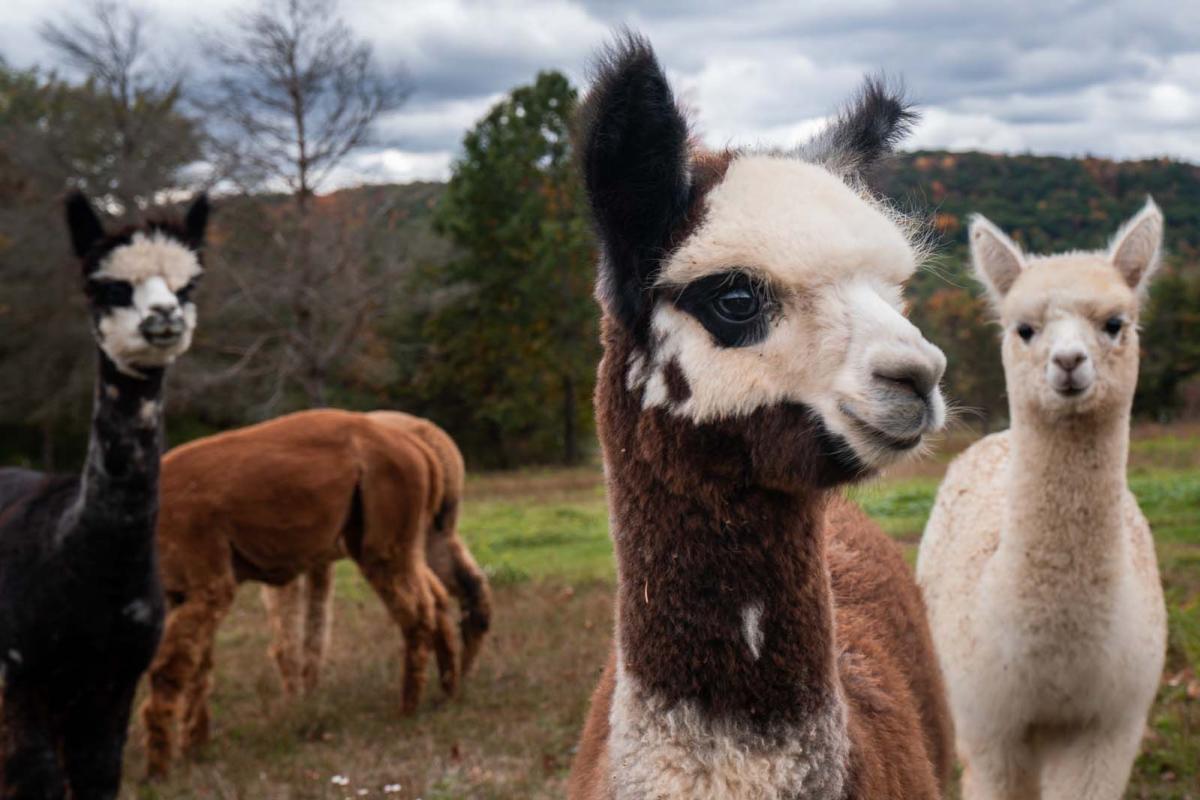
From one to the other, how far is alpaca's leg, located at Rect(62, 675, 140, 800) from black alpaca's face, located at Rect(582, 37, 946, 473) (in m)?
3.74

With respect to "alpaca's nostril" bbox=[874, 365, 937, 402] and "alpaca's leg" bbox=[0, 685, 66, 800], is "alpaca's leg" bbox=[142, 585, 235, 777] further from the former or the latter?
"alpaca's nostril" bbox=[874, 365, 937, 402]

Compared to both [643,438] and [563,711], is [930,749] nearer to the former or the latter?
[643,438]

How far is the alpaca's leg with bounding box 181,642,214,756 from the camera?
21.0 feet

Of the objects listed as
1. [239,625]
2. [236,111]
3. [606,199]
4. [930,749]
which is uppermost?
[236,111]

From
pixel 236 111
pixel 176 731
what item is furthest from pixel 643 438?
pixel 236 111

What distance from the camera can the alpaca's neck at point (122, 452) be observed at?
4703mm

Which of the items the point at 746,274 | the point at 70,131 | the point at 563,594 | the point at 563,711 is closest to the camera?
the point at 746,274

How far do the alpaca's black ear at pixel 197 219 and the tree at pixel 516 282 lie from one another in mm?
20523

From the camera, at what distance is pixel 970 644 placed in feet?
13.0

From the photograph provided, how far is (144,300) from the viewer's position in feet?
16.9

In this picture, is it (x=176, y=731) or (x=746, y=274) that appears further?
(x=176, y=731)

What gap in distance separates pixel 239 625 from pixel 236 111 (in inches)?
487

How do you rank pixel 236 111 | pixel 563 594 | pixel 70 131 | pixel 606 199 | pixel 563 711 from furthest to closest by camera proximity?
pixel 70 131, pixel 236 111, pixel 563 594, pixel 563 711, pixel 606 199

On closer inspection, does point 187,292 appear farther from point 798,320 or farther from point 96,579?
point 798,320
